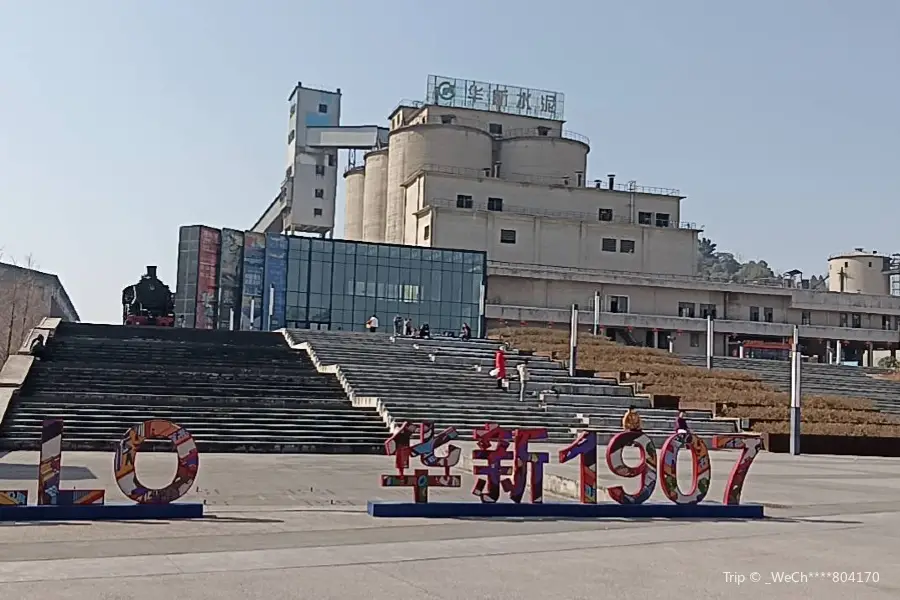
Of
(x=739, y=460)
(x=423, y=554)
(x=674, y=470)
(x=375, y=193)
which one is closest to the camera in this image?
(x=423, y=554)

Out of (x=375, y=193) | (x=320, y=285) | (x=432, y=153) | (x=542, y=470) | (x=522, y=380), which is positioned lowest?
(x=542, y=470)

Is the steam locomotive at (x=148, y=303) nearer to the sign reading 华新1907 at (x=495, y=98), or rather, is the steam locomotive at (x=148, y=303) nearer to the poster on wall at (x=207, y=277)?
the poster on wall at (x=207, y=277)

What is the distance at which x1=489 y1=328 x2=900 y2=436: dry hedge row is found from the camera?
3100 centimetres

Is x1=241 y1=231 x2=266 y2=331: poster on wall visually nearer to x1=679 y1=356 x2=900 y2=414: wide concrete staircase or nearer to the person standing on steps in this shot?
x1=679 y1=356 x2=900 y2=414: wide concrete staircase

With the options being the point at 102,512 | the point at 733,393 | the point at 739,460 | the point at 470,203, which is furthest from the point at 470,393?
the point at 470,203

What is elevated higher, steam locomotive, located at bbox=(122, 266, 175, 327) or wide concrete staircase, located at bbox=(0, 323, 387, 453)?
steam locomotive, located at bbox=(122, 266, 175, 327)

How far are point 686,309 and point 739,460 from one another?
66.4 m

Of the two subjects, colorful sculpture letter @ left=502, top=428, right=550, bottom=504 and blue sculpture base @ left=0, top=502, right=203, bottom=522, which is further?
colorful sculpture letter @ left=502, top=428, right=550, bottom=504

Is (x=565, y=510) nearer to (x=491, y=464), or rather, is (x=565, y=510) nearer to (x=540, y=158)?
(x=491, y=464)

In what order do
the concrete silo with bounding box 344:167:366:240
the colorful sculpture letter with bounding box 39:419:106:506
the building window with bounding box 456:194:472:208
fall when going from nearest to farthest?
the colorful sculpture letter with bounding box 39:419:106:506 < the building window with bounding box 456:194:472:208 < the concrete silo with bounding box 344:167:366:240

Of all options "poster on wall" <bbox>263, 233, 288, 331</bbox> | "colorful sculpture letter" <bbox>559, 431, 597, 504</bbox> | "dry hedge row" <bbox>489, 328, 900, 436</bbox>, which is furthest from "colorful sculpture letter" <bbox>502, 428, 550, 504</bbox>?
"poster on wall" <bbox>263, 233, 288, 331</bbox>

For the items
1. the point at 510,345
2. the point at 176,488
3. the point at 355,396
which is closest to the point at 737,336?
the point at 510,345

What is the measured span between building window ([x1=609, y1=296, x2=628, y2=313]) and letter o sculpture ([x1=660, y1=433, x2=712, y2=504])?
206ft

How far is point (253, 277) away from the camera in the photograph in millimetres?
66312
